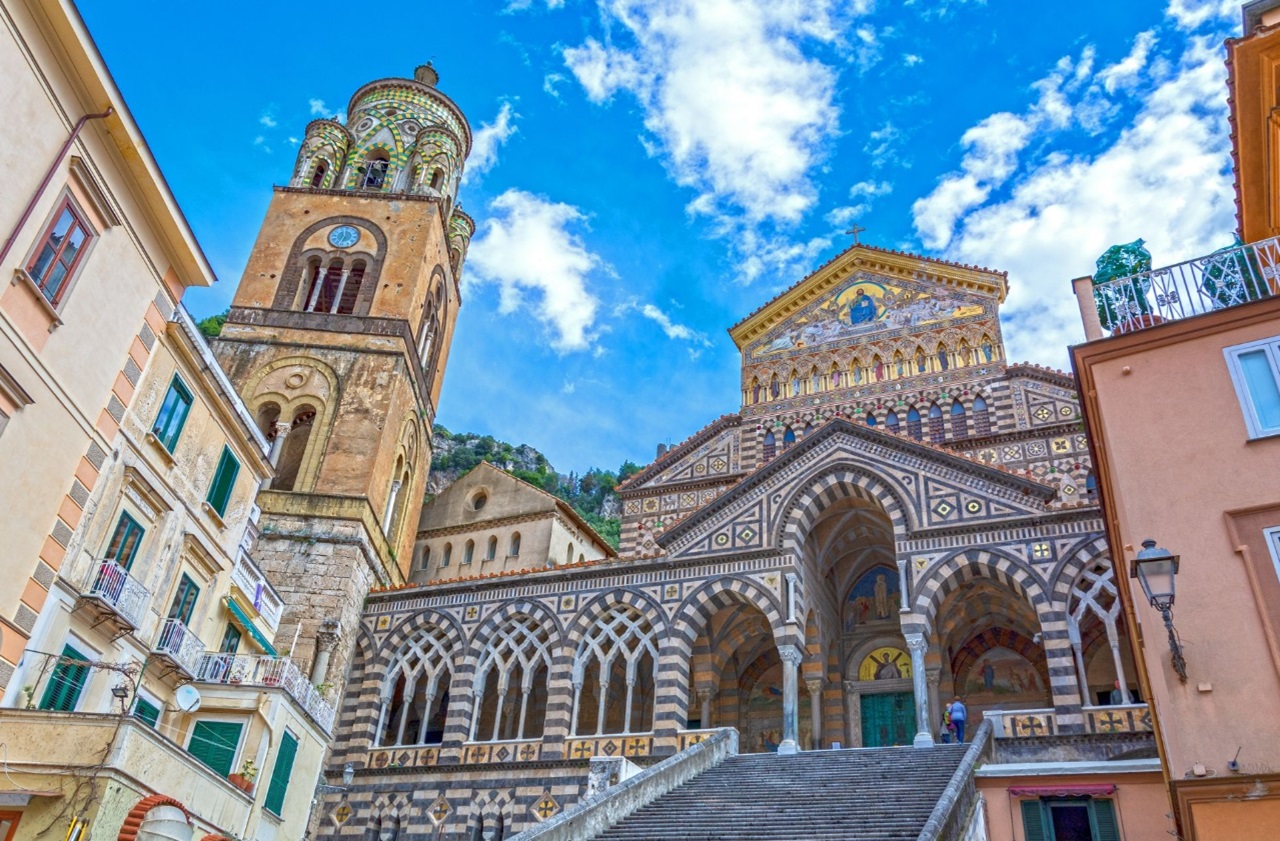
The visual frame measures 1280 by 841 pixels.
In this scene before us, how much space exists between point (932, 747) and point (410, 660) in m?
13.1

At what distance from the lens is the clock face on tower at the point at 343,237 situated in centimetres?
3319

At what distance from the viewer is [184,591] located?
55.1 feet

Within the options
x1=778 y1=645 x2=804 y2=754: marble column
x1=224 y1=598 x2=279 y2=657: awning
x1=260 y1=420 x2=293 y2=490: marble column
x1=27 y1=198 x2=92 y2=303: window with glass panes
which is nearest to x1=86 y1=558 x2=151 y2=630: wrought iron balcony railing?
x1=224 y1=598 x2=279 y2=657: awning

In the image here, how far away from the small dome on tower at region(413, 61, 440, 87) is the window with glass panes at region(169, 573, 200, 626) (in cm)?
2863

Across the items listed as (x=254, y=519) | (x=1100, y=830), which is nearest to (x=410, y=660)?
(x=254, y=519)

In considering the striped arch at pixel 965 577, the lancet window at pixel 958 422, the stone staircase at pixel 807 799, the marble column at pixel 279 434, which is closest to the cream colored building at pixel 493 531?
the marble column at pixel 279 434

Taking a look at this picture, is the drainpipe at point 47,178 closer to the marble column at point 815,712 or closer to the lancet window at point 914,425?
the marble column at point 815,712

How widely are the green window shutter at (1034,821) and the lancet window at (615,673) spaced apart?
9082 mm

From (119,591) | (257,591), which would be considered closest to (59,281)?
(119,591)

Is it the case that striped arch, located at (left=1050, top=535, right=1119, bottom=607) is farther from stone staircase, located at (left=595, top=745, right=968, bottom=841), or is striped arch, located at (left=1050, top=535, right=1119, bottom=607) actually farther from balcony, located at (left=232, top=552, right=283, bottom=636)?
balcony, located at (left=232, top=552, right=283, bottom=636)

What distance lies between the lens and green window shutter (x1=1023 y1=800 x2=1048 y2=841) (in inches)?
580

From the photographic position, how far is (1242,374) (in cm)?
1048

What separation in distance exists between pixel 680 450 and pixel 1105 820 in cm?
1811

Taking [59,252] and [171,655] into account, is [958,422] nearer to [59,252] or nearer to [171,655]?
[171,655]
